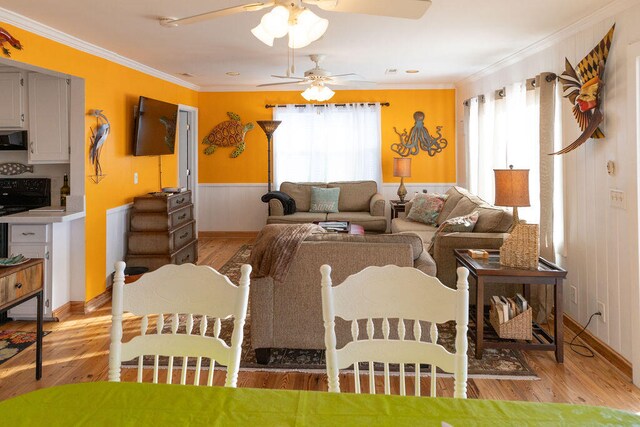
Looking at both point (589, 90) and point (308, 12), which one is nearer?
point (308, 12)

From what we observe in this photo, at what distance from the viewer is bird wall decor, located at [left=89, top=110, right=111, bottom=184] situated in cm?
461

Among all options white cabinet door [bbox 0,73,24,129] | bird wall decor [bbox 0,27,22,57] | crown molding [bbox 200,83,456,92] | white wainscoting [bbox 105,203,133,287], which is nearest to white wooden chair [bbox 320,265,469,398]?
bird wall decor [bbox 0,27,22,57]

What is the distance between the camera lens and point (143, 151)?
5590 millimetres

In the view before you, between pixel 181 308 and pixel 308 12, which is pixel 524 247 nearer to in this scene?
pixel 308 12

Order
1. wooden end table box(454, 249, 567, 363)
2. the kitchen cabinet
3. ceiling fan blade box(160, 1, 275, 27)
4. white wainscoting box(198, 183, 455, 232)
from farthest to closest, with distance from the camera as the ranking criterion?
white wainscoting box(198, 183, 455, 232) < the kitchen cabinet < wooden end table box(454, 249, 567, 363) < ceiling fan blade box(160, 1, 275, 27)

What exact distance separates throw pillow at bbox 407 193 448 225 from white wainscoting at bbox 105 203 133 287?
3.56 m

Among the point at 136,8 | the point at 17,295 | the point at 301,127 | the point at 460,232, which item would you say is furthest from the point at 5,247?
the point at 301,127

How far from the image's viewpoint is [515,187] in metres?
3.62

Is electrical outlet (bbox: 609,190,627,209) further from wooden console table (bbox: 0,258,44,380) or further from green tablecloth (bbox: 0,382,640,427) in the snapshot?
wooden console table (bbox: 0,258,44,380)

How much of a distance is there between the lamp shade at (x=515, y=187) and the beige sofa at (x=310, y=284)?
2.96ft

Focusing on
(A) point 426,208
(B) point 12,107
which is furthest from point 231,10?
(A) point 426,208

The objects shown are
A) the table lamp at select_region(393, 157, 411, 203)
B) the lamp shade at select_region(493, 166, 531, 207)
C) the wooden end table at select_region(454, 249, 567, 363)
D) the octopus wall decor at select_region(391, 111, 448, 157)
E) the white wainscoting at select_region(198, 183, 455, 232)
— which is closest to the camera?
the wooden end table at select_region(454, 249, 567, 363)

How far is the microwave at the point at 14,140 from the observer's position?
4582mm

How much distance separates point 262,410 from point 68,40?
4250mm
